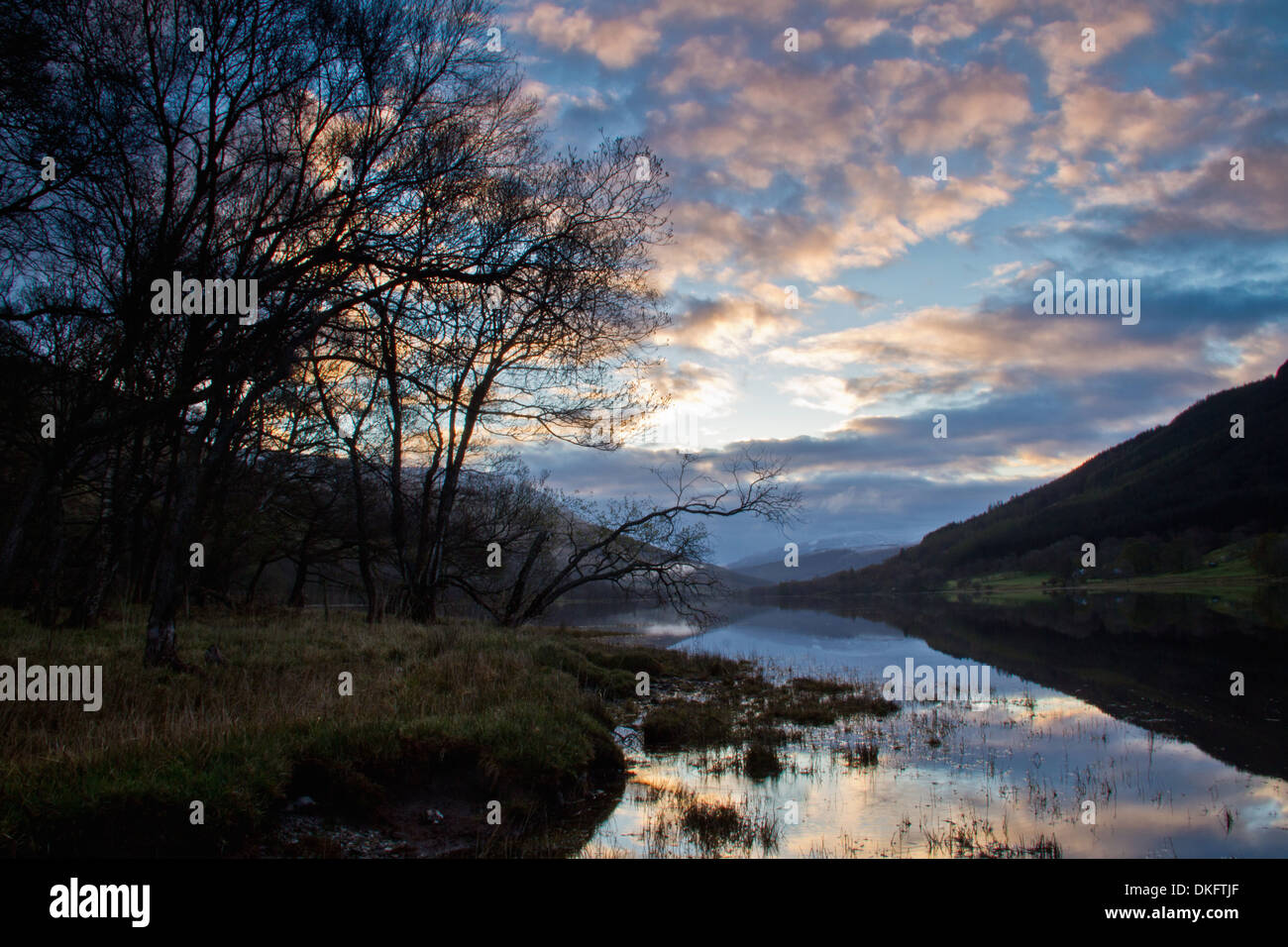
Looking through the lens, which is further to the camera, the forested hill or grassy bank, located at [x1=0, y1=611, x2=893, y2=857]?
the forested hill

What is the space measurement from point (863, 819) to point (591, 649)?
1298 cm

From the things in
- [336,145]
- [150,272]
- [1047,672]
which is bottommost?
[1047,672]

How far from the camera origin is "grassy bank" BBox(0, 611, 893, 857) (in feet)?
18.3

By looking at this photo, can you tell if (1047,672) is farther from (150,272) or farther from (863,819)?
(150,272)

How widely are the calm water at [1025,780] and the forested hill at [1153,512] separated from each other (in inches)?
4347

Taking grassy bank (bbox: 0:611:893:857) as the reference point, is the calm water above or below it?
below

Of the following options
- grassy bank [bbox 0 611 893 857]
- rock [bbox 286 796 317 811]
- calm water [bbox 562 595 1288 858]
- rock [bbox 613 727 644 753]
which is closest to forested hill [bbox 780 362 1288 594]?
calm water [bbox 562 595 1288 858]

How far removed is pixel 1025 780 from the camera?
1091 centimetres

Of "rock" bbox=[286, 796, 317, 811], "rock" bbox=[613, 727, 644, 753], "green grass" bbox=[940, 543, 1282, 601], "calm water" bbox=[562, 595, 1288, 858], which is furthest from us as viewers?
"green grass" bbox=[940, 543, 1282, 601]

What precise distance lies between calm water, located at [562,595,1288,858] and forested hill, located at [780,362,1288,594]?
110m

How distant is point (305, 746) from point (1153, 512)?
537 ft

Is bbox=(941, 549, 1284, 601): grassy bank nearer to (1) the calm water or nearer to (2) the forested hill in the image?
(2) the forested hill
